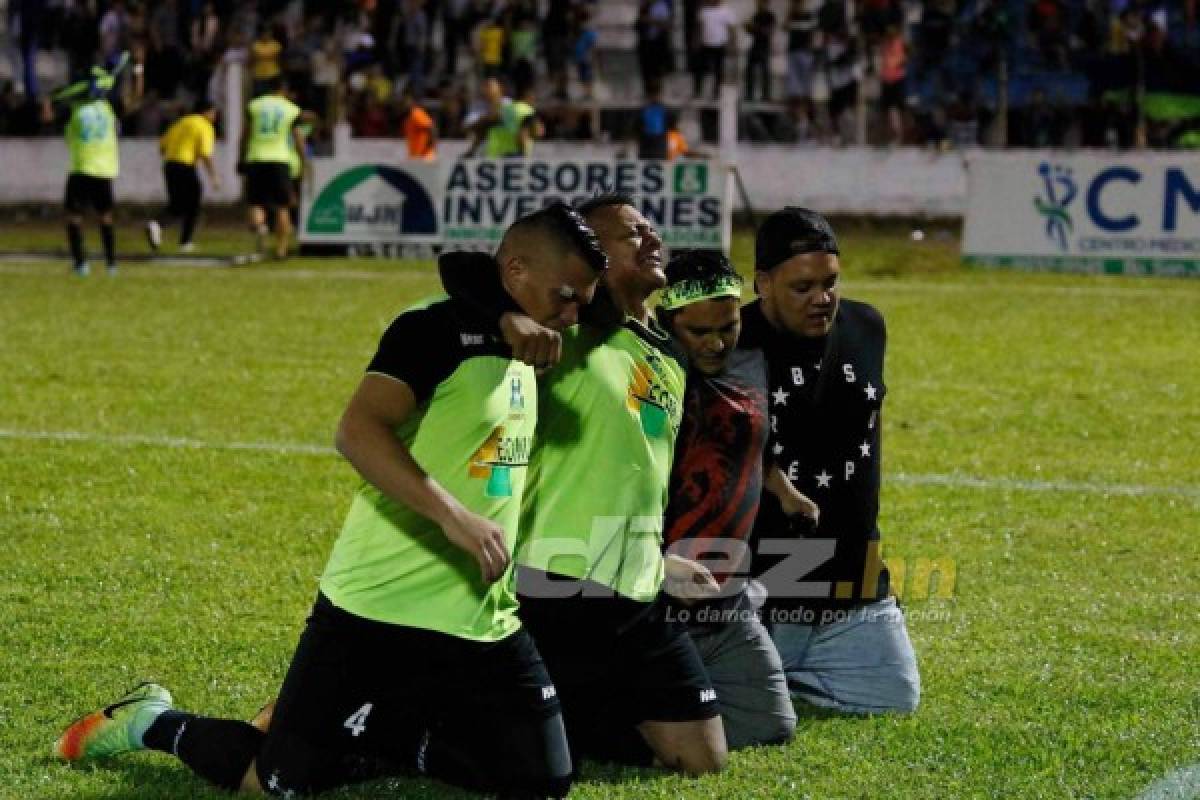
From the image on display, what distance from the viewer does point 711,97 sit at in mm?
31703

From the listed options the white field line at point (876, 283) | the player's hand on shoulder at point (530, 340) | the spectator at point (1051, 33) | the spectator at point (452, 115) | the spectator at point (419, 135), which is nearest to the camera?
the player's hand on shoulder at point (530, 340)

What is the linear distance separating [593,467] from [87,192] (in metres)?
18.4

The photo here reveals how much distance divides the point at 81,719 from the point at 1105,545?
4.91 metres

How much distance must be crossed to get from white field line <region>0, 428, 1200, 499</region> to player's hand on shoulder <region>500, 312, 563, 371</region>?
230 inches

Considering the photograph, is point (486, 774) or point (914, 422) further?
point (914, 422)

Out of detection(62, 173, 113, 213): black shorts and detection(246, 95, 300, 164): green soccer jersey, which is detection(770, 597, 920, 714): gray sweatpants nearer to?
detection(62, 173, 113, 213): black shorts

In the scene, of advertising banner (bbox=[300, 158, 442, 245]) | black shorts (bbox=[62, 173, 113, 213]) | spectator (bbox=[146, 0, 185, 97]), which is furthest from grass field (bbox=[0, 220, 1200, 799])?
spectator (bbox=[146, 0, 185, 97])

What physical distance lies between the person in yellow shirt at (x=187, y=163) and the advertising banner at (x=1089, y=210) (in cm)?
971

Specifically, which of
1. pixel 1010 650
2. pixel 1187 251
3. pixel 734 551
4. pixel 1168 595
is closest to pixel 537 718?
pixel 734 551

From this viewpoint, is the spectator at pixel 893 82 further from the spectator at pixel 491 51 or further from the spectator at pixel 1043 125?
the spectator at pixel 491 51

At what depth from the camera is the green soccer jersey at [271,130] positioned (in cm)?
2473

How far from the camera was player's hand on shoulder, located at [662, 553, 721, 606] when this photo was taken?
6.08 meters

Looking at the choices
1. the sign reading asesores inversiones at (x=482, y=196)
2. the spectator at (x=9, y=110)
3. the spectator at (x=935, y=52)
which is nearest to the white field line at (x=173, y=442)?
the sign reading asesores inversiones at (x=482, y=196)

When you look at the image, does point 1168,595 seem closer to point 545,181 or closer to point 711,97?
point 545,181
